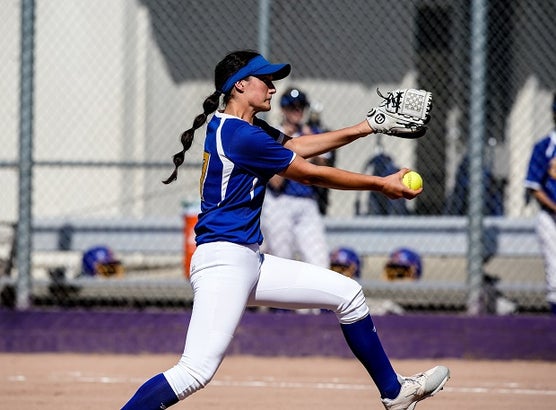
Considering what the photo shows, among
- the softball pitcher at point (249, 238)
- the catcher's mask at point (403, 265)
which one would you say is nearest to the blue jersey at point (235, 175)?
the softball pitcher at point (249, 238)

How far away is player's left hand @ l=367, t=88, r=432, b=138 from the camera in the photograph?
223 inches

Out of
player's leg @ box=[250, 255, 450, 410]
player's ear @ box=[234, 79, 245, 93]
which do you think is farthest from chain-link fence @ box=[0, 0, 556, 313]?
player's ear @ box=[234, 79, 245, 93]

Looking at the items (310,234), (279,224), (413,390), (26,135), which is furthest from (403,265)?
(413,390)

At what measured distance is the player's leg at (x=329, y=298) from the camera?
220 inches

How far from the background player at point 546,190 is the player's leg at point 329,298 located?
3639mm

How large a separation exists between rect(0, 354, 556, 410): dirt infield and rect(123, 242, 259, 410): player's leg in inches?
65.1

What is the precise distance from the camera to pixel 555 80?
43.1 ft

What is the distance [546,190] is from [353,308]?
392cm

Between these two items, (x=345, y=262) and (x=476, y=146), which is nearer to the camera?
(x=476, y=146)

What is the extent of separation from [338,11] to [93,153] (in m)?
2.95

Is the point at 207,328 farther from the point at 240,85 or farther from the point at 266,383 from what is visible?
the point at 266,383

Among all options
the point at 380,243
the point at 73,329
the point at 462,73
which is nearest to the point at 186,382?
the point at 73,329

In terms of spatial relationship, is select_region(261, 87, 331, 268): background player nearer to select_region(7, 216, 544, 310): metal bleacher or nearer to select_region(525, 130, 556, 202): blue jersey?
select_region(7, 216, 544, 310): metal bleacher

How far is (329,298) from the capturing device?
18.5 ft
